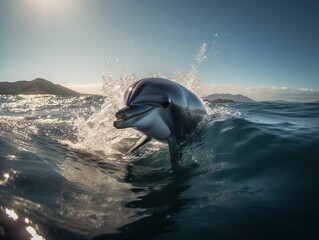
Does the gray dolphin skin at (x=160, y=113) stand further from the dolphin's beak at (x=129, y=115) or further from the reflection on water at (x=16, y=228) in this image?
the reflection on water at (x=16, y=228)

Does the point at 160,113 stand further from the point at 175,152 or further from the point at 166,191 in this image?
the point at 166,191

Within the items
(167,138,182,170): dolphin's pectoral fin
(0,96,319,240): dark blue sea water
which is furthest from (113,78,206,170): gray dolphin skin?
(0,96,319,240): dark blue sea water

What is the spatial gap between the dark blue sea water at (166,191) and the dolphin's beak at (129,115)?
46.8 inches

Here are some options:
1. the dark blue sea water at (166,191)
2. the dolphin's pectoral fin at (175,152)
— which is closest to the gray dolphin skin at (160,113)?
the dolphin's pectoral fin at (175,152)

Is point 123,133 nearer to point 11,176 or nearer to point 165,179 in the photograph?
point 165,179

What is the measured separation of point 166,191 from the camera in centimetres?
534

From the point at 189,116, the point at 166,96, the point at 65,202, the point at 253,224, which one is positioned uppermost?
the point at 166,96

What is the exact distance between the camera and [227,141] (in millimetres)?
8836

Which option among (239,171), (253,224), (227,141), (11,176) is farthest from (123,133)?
(253,224)

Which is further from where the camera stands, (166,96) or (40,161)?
(166,96)

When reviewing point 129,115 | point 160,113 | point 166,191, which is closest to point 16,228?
point 166,191

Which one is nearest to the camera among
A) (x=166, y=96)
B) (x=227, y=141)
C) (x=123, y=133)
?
(x=166, y=96)

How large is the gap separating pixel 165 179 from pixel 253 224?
8.20ft

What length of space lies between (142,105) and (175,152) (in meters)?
1.67
